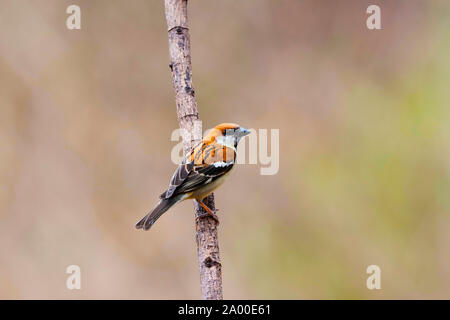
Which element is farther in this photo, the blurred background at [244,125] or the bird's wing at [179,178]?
the blurred background at [244,125]

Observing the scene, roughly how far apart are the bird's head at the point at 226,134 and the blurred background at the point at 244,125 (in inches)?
62.9

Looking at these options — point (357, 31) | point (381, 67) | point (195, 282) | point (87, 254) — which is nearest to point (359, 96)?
point (381, 67)

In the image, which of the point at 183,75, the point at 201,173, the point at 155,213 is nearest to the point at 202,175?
the point at 201,173

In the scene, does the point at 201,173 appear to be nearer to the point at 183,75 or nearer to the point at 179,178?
the point at 179,178

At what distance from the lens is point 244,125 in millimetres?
5984

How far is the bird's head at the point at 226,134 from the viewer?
4.01m

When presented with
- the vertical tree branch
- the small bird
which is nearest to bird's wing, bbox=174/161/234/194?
the small bird

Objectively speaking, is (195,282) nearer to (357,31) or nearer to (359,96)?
(359,96)

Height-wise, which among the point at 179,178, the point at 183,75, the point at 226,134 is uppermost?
the point at 183,75

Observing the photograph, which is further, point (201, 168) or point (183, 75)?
point (201, 168)

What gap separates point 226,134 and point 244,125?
1.91 metres

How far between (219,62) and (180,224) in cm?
197

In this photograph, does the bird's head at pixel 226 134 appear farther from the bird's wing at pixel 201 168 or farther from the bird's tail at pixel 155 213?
the bird's tail at pixel 155 213

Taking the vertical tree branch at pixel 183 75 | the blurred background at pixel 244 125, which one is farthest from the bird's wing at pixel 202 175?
the blurred background at pixel 244 125
